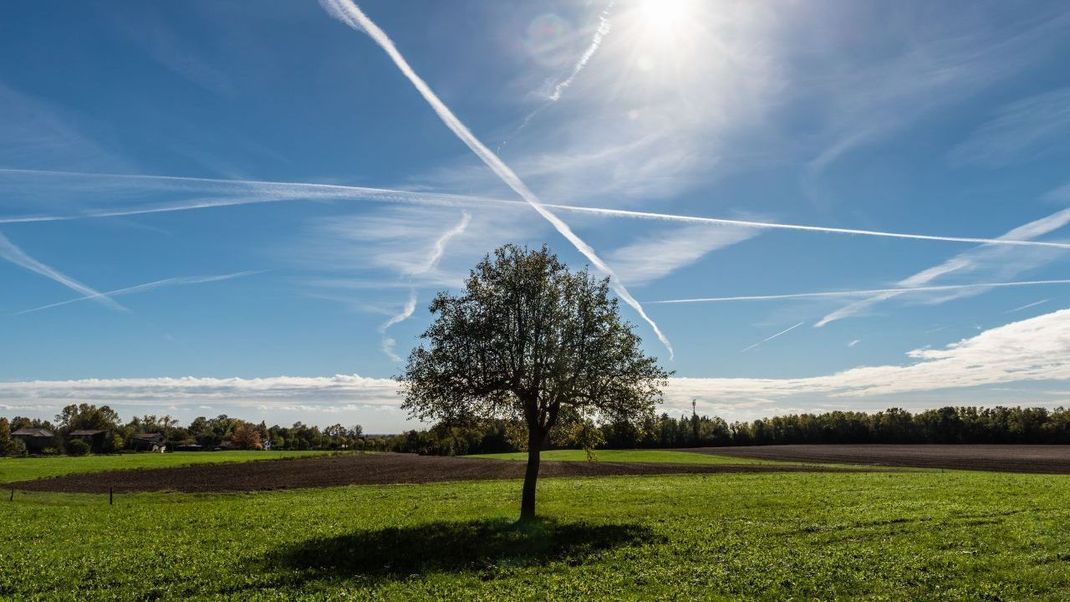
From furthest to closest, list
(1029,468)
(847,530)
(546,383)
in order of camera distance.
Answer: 1. (1029,468)
2. (546,383)
3. (847,530)

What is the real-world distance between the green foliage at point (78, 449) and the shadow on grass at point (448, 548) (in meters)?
166

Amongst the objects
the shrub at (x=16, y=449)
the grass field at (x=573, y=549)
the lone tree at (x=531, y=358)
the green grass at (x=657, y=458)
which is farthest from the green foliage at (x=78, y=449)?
the lone tree at (x=531, y=358)

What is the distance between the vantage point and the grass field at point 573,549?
21156 millimetres

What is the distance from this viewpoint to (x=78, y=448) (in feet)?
518

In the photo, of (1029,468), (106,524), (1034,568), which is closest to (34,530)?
(106,524)

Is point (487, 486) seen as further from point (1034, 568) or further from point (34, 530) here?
point (1034, 568)

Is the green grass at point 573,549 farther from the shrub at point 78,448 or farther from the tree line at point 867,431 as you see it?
the shrub at point 78,448

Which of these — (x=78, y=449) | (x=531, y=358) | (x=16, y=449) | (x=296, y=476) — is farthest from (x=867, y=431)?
(x=16, y=449)

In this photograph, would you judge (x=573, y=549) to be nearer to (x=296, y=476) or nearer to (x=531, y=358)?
(x=531, y=358)

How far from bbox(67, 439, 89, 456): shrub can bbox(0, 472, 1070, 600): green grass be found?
5488 inches

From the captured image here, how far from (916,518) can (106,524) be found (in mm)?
45215

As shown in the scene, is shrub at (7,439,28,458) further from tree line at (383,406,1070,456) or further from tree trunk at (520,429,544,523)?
tree trunk at (520,429,544,523)

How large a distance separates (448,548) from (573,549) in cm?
552

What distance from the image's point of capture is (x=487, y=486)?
5972 centimetres
